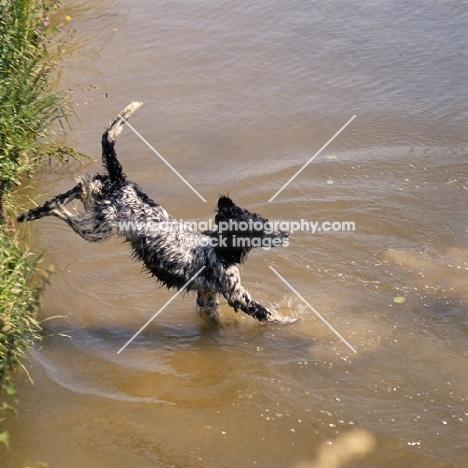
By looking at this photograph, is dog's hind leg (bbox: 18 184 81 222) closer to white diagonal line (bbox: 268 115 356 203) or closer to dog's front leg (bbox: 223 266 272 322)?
dog's front leg (bbox: 223 266 272 322)

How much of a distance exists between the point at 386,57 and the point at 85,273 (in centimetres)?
561

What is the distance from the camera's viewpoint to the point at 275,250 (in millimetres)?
6207

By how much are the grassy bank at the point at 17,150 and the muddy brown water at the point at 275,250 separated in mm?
464

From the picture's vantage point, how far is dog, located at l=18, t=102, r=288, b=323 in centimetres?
503

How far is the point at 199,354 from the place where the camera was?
519 cm

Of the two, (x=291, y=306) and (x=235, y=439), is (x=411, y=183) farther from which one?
(x=235, y=439)

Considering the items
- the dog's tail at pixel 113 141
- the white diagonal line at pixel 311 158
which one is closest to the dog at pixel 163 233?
the dog's tail at pixel 113 141

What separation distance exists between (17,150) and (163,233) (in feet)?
4.67

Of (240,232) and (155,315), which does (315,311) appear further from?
(155,315)

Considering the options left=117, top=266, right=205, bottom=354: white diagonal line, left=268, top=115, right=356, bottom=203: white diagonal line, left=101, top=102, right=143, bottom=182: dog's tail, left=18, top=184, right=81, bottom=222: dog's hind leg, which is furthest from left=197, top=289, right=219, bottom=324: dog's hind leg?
left=268, top=115, right=356, bottom=203: white diagonal line

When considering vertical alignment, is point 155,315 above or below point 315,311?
above

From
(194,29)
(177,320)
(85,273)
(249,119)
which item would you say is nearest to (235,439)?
(177,320)

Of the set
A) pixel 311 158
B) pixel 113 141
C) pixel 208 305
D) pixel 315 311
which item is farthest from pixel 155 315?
pixel 311 158

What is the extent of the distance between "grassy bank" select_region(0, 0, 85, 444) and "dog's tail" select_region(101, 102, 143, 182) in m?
0.79
